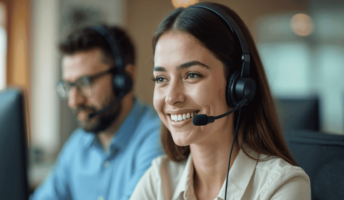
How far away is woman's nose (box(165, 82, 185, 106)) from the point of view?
32.3 inches

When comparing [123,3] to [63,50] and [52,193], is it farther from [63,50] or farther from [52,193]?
[52,193]

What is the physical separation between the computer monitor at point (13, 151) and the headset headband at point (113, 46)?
33.1 inches

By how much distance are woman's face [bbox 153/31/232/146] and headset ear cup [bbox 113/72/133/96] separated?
0.70 meters

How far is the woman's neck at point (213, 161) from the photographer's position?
895 millimetres

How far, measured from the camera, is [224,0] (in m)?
4.14

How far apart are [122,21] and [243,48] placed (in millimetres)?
3035

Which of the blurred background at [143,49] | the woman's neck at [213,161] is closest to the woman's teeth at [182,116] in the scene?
the woman's neck at [213,161]

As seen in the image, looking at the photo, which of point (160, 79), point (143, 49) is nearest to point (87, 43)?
point (160, 79)

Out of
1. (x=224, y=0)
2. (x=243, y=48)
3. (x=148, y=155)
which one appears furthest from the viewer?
(x=224, y=0)

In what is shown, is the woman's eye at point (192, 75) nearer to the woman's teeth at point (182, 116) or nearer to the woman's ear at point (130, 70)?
the woman's teeth at point (182, 116)

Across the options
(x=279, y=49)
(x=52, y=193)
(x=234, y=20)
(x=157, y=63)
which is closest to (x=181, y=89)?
(x=157, y=63)

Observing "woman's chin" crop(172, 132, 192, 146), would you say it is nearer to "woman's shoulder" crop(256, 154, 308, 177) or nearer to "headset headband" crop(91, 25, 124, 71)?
"woman's shoulder" crop(256, 154, 308, 177)

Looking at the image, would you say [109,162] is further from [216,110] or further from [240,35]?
[240,35]

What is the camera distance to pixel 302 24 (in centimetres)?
444
